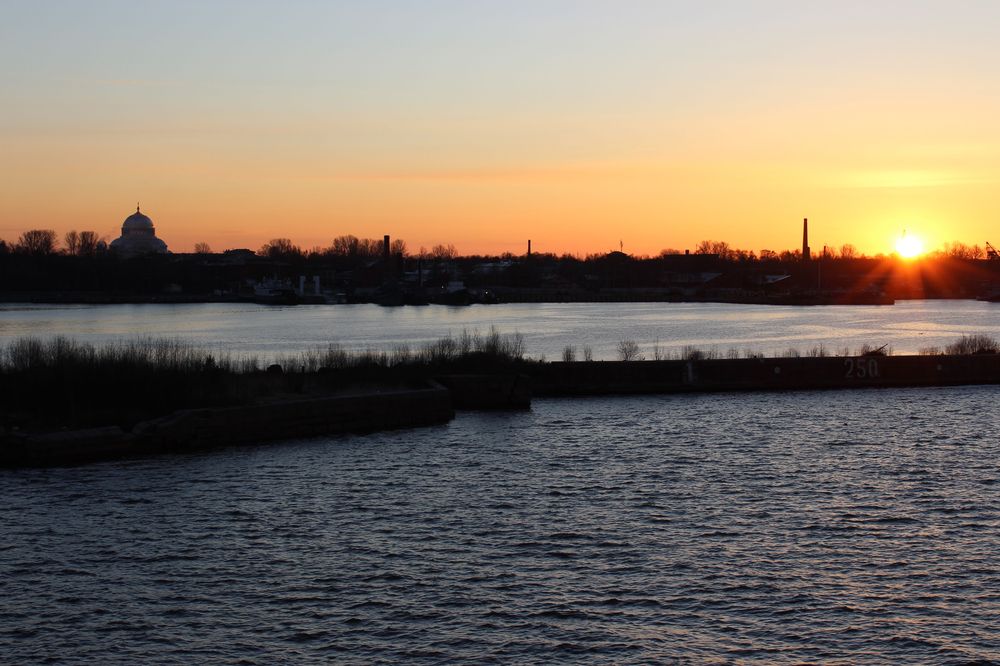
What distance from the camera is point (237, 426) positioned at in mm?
32750

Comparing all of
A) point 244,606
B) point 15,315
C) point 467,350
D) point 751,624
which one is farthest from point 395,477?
point 15,315

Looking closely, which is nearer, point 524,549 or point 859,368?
point 524,549

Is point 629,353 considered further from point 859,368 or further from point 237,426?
point 237,426

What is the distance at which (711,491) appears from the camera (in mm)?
26047

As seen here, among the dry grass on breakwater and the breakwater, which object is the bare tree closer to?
the breakwater

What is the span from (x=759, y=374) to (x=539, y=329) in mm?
55030

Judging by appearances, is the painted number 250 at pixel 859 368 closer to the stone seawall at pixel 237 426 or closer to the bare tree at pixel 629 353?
the bare tree at pixel 629 353

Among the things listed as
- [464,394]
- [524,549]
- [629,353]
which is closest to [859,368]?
[629,353]

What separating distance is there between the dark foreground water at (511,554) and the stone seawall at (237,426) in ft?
3.17

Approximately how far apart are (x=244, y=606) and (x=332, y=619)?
4.91ft

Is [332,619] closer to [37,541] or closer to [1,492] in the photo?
[37,541]

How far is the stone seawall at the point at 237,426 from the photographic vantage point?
28.5 m

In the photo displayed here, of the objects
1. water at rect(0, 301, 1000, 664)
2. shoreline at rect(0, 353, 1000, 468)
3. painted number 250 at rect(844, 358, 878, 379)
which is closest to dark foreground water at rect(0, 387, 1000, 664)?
water at rect(0, 301, 1000, 664)

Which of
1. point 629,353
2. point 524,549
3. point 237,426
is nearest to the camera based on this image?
point 524,549
